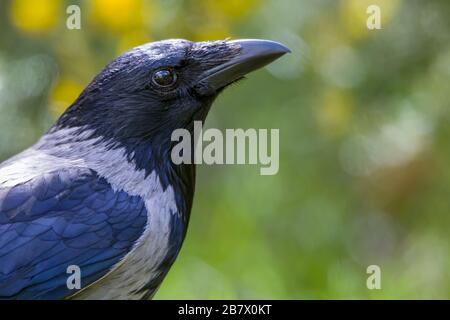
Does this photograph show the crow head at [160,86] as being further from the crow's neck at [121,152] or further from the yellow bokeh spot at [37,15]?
the yellow bokeh spot at [37,15]

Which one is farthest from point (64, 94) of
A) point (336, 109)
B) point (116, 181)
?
point (336, 109)

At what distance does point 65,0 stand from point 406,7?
2.08 metres

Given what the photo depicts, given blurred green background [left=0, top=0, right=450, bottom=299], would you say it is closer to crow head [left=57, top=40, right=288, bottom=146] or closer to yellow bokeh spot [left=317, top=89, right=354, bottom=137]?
yellow bokeh spot [left=317, top=89, right=354, bottom=137]

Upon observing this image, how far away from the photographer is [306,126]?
744 centimetres

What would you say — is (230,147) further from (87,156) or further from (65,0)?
(87,156)

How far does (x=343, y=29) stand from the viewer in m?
6.88

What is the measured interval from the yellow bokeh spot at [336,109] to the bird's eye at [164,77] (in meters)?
2.01

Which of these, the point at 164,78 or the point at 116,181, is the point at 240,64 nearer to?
the point at 164,78

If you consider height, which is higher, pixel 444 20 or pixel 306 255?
pixel 444 20

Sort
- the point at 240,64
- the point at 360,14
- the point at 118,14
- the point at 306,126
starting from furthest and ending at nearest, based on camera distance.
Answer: the point at 306,126 → the point at 360,14 → the point at 118,14 → the point at 240,64

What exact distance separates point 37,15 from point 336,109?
202 centimetres

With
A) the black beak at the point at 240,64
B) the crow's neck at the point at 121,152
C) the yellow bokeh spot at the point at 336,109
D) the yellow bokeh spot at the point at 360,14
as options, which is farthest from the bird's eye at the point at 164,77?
the yellow bokeh spot at the point at 336,109

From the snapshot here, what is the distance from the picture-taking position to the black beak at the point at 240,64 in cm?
521

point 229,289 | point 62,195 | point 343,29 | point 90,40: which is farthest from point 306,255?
point 62,195
